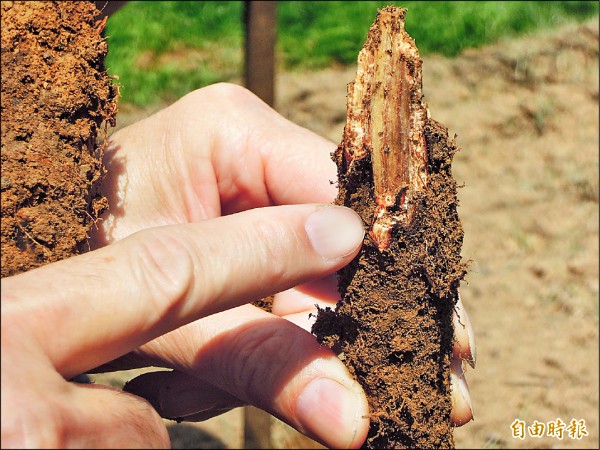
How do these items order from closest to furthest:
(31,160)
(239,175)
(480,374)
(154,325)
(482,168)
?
(154,325)
(31,160)
(239,175)
(480,374)
(482,168)

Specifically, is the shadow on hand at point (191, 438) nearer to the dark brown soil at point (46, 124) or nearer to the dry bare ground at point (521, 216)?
the dry bare ground at point (521, 216)

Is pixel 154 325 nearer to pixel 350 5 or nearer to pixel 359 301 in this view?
pixel 359 301

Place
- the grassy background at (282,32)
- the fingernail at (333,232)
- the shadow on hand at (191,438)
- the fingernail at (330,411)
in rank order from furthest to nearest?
the grassy background at (282,32), the shadow on hand at (191,438), the fingernail at (330,411), the fingernail at (333,232)

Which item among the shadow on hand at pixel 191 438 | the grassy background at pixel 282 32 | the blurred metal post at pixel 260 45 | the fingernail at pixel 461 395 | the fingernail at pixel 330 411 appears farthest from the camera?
the grassy background at pixel 282 32

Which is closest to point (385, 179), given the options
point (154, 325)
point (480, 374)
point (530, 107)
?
point (154, 325)

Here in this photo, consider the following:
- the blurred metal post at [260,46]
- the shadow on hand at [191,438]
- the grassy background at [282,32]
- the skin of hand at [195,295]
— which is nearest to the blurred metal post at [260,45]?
the blurred metal post at [260,46]

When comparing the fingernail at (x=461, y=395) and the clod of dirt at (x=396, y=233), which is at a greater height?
the clod of dirt at (x=396, y=233)

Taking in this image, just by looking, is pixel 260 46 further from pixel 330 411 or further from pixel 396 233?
pixel 330 411
